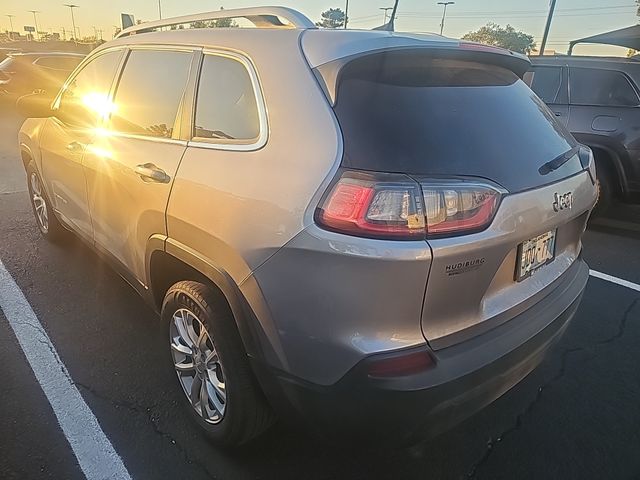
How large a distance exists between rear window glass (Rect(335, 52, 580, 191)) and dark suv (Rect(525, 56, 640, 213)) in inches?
135

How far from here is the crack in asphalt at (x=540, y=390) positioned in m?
2.20

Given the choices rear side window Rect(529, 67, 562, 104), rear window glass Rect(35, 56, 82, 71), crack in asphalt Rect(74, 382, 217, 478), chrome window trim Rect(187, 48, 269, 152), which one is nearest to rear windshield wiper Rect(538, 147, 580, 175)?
chrome window trim Rect(187, 48, 269, 152)

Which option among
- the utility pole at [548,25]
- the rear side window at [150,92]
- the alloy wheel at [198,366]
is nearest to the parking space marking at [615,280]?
the alloy wheel at [198,366]

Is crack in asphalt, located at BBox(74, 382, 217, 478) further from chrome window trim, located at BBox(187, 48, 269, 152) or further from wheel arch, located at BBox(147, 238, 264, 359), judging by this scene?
chrome window trim, located at BBox(187, 48, 269, 152)

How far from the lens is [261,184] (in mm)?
1758

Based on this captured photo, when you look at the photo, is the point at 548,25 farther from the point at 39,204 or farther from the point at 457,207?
the point at 457,207

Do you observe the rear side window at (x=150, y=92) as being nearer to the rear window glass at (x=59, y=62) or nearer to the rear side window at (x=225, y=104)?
the rear side window at (x=225, y=104)

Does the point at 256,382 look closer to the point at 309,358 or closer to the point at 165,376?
the point at 309,358

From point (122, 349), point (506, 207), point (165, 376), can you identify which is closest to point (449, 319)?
point (506, 207)

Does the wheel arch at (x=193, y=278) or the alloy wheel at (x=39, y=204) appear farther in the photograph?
the alloy wheel at (x=39, y=204)

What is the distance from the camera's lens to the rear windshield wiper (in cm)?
190

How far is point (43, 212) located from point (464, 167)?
413 centimetres

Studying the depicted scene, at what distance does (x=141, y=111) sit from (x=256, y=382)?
1554mm

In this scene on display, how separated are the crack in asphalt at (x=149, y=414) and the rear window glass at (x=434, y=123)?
1.50m
